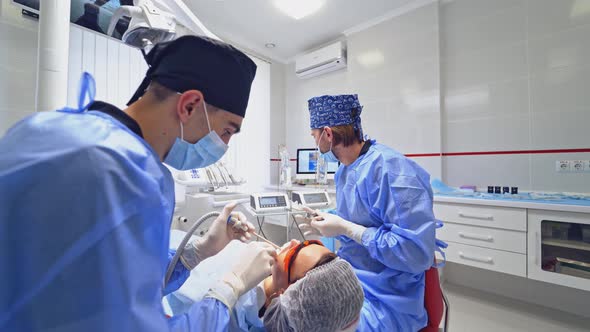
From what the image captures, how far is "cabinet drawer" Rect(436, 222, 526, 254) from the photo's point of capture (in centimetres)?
189

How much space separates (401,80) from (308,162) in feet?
4.95

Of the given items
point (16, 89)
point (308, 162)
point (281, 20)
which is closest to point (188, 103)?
point (16, 89)

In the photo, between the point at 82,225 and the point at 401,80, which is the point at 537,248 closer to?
the point at 401,80

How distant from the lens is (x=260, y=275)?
2.63ft

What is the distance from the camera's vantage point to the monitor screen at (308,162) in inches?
135

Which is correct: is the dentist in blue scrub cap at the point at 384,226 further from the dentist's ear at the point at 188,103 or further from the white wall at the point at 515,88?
the white wall at the point at 515,88

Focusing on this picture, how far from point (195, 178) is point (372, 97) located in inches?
85.5

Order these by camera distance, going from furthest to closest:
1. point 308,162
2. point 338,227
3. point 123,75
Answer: point 308,162
point 123,75
point 338,227

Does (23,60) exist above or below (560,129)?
above

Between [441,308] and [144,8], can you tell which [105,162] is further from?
[441,308]

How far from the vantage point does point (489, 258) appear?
6.54 ft

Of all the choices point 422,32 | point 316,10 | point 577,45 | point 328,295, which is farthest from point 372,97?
point 328,295

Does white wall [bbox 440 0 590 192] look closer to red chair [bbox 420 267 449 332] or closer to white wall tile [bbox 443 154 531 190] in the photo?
white wall tile [bbox 443 154 531 190]

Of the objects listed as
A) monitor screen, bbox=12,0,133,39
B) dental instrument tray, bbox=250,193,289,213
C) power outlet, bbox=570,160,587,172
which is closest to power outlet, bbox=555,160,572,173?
power outlet, bbox=570,160,587,172
